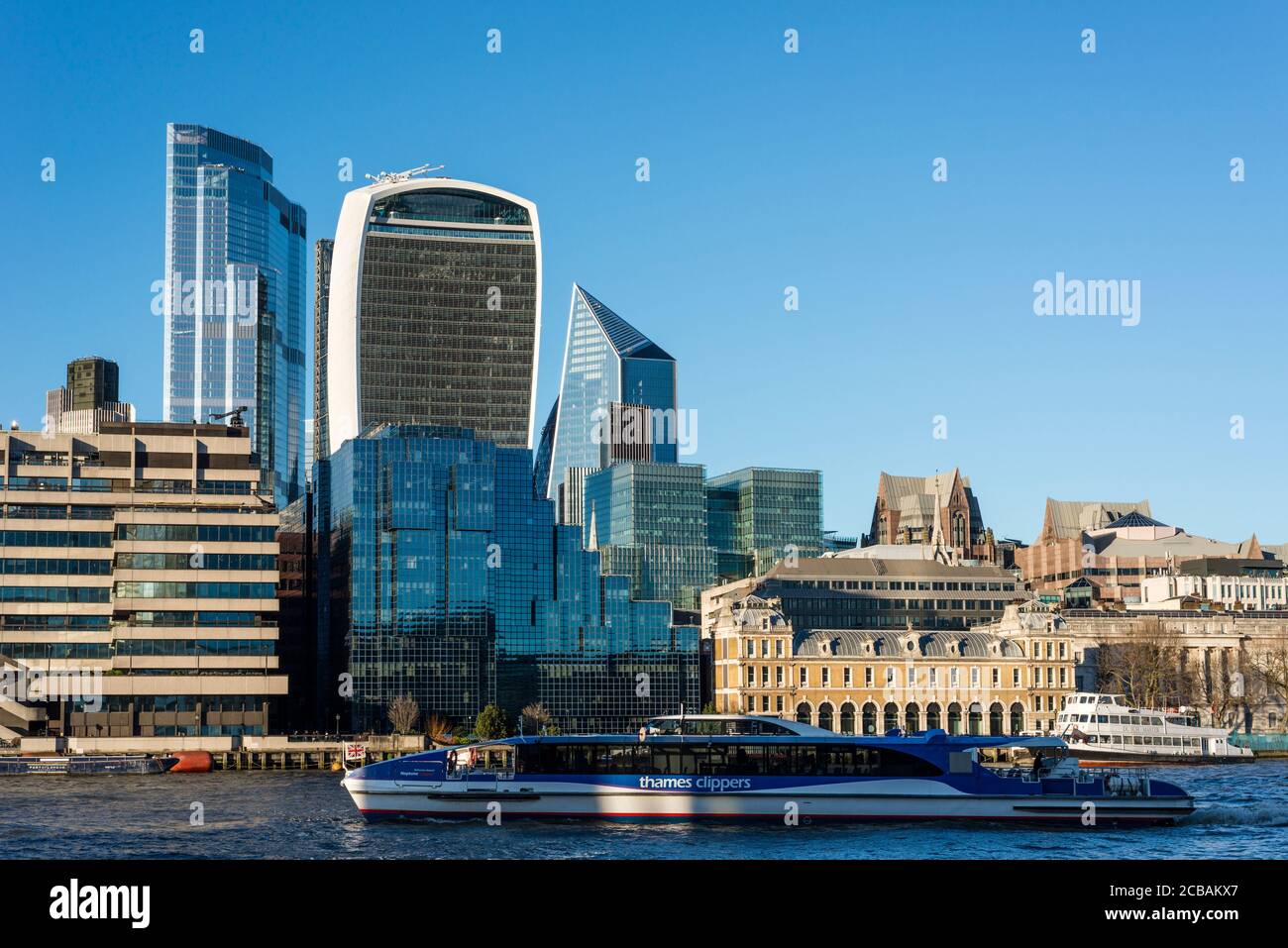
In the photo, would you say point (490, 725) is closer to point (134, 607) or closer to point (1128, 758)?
point (134, 607)

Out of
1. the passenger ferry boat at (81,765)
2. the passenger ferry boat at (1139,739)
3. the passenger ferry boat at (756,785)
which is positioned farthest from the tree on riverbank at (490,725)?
the passenger ferry boat at (756,785)

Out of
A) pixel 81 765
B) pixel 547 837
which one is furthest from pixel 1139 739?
pixel 81 765

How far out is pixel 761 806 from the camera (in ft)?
282

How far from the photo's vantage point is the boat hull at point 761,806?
8569cm

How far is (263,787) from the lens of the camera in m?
122

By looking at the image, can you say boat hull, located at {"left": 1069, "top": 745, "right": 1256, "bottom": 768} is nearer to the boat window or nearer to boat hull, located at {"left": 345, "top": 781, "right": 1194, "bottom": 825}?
boat hull, located at {"left": 345, "top": 781, "right": 1194, "bottom": 825}

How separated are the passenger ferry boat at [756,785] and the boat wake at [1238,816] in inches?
105

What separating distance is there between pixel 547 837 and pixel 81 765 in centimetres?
8267

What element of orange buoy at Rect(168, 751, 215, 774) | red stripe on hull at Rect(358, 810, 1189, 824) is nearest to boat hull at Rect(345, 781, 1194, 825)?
red stripe on hull at Rect(358, 810, 1189, 824)

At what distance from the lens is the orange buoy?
152 metres
